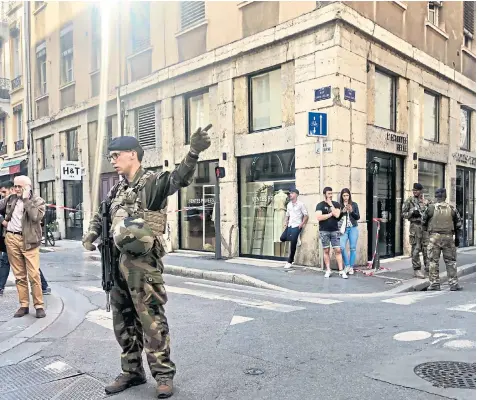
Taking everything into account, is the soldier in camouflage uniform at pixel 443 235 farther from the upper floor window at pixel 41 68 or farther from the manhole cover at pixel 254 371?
the upper floor window at pixel 41 68

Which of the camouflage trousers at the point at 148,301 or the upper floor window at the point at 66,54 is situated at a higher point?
the upper floor window at the point at 66,54

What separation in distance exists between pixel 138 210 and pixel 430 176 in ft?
39.6

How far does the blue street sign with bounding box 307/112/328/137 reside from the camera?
916 centimetres

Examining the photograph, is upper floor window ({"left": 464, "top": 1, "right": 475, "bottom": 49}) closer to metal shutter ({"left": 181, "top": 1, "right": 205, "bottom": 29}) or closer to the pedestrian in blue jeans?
metal shutter ({"left": 181, "top": 1, "right": 205, "bottom": 29})

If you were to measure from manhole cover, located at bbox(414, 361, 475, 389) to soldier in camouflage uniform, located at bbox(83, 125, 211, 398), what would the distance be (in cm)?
197

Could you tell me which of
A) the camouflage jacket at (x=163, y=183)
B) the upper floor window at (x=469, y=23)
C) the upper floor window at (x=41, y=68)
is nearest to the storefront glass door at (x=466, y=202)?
the upper floor window at (x=469, y=23)

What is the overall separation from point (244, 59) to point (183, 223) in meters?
5.11

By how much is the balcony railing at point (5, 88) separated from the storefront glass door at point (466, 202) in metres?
20.9

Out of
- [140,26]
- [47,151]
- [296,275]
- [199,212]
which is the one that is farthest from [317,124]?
[47,151]

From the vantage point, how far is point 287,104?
10758 millimetres

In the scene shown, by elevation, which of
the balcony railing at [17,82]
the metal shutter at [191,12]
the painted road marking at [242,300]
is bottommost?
the painted road marking at [242,300]

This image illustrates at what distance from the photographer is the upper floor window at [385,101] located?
11.3 meters

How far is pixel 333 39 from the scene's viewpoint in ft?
31.9

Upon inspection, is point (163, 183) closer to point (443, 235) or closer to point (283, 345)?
point (283, 345)
